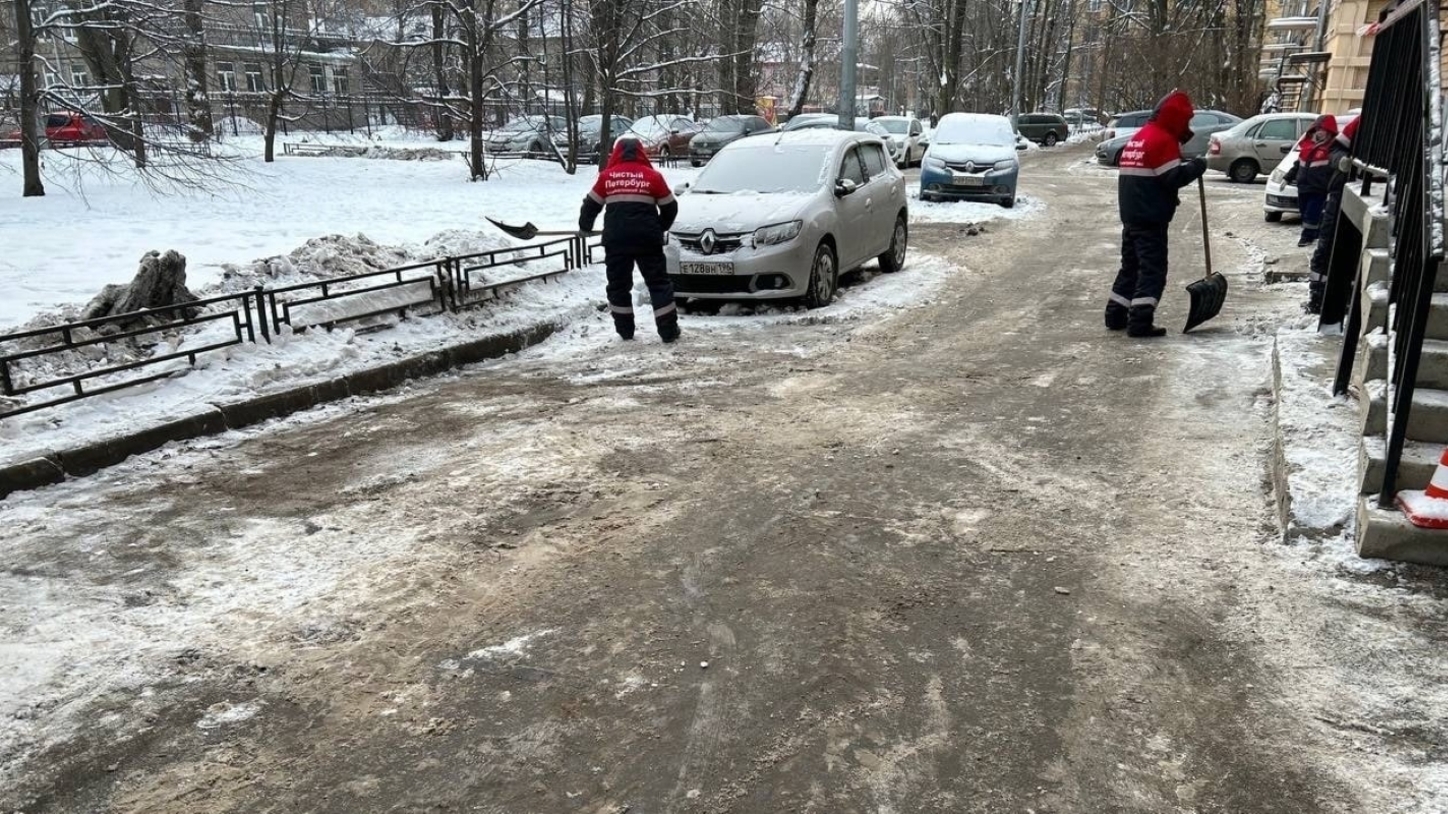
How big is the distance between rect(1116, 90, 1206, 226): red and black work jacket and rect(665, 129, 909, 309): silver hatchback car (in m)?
2.97

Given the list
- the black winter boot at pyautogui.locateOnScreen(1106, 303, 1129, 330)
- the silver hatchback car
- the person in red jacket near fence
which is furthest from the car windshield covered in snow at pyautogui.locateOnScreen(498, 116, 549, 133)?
the black winter boot at pyautogui.locateOnScreen(1106, 303, 1129, 330)

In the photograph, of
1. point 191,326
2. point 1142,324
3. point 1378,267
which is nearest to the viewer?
point 1378,267

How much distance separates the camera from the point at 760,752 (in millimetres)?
2797

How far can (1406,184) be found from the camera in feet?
14.8

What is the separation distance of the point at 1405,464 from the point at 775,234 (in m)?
5.97

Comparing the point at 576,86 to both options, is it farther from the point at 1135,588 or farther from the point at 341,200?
the point at 1135,588

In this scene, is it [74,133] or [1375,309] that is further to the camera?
[74,133]

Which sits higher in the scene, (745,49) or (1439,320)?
(745,49)

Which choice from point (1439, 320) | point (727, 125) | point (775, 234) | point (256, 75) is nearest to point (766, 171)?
point (775, 234)

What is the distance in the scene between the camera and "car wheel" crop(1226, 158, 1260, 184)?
71.9ft

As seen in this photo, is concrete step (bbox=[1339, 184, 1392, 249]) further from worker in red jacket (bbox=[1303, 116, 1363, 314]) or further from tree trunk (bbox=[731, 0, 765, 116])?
tree trunk (bbox=[731, 0, 765, 116])

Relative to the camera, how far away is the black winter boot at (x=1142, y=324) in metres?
7.65

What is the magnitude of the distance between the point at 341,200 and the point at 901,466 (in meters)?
13.9

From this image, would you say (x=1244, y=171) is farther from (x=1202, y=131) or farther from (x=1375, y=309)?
(x=1375, y=309)
